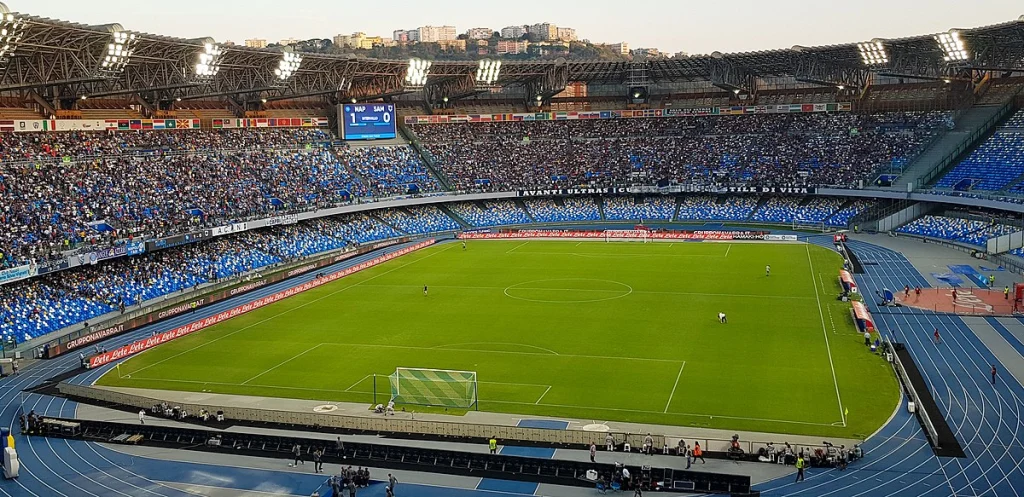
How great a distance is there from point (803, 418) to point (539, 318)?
19225mm

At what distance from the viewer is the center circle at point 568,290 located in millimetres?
51491

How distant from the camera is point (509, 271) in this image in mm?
62062

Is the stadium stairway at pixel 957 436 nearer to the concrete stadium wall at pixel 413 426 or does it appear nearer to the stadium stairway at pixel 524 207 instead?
the concrete stadium wall at pixel 413 426

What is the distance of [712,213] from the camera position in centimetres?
8681

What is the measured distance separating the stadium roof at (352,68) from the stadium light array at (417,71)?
2226mm

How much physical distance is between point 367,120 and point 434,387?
6072 centimetres

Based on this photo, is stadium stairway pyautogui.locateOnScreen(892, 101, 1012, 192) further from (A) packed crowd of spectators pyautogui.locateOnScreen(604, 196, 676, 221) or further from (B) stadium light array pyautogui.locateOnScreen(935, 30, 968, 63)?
(A) packed crowd of spectators pyautogui.locateOnScreen(604, 196, 676, 221)

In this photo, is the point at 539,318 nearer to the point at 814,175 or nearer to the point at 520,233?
the point at 520,233

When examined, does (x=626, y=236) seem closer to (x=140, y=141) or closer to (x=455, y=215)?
(x=455, y=215)

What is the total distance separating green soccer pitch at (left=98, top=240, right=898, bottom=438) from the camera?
103 ft

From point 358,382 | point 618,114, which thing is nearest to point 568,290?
point 358,382

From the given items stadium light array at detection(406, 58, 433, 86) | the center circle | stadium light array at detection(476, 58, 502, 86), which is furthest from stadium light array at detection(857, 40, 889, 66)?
stadium light array at detection(406, 58, 433, 86)

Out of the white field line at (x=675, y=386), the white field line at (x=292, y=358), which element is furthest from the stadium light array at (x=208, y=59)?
the white field line at (x=675, y=386)

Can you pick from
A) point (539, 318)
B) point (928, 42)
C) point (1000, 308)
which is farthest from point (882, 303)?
point (928, 42)
